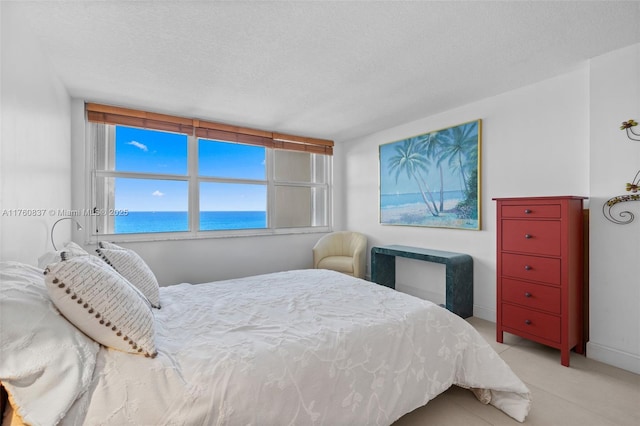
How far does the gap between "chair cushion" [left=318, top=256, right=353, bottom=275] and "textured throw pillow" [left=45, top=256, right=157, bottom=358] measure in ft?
9.75

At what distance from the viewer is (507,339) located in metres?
2.67

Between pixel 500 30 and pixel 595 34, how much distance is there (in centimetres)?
69

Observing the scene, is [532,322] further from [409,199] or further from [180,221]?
[180,221]

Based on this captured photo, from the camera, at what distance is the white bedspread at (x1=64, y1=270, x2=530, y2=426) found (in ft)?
3.39

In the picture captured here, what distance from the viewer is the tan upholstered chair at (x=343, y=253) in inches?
158

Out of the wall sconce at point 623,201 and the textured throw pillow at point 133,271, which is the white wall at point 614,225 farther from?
the textured throw pillow at point 133,271

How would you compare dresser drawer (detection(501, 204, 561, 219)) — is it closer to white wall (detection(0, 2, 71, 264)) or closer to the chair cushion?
the chair cushion

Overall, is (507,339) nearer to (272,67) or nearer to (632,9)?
(632,9)

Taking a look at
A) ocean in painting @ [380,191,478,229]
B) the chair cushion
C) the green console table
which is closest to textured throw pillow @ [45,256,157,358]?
the green console table

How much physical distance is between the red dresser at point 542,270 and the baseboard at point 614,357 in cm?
9

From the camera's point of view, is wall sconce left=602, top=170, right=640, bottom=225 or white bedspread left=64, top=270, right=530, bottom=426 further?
wall sconce left=602, top=170, right=640, bottom=225

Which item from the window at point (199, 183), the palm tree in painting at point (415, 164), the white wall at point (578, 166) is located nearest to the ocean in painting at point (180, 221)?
the window at point (199, 183)

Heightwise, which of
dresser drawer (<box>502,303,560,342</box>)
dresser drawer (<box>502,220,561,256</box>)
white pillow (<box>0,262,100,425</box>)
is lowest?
dresser drawer (<box>502,303,560,342</box>)

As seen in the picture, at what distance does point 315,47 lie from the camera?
2100 millimetres
